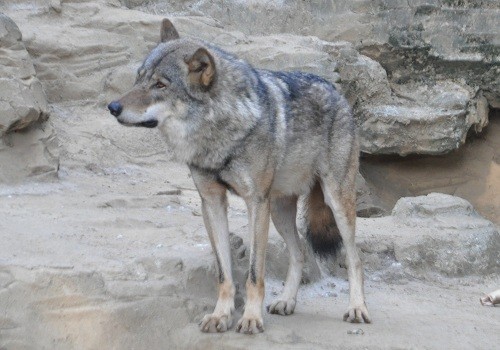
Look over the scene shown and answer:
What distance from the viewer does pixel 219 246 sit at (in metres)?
4.33

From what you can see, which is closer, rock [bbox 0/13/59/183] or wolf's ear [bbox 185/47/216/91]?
wolf's ear [bbox 185/47/216/91]

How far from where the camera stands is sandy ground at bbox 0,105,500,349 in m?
3.95

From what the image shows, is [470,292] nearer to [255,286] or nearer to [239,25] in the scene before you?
[255,286]

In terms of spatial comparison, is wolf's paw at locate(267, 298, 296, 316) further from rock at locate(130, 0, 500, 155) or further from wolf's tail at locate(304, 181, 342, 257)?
rock at locate(130, 0, 500, 155)

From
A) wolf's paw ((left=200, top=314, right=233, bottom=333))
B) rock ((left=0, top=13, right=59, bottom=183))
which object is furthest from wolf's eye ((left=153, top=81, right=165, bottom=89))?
rock ((left=0, top=13, right=59, bottom=183))

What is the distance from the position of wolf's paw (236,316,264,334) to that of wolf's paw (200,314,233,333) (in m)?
0.06

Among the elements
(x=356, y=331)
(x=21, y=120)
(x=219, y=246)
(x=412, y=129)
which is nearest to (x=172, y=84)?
(x=219, y=246)

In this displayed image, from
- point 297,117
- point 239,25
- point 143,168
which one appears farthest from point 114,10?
point 297,117

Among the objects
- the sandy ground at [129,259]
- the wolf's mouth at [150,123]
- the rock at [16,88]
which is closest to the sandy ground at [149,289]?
the sandy ground at [129,259]

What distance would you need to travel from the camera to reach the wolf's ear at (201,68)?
4121 mm

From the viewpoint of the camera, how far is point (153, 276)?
4250 millimetres

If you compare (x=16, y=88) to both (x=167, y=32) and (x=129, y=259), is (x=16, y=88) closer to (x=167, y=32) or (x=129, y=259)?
(x=167, y=32)

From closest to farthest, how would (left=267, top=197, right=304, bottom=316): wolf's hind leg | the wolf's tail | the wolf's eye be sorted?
the wolf's eye
(left=267, top=197, right=304, bottom=316): wolf's hind leg
the wolf's tail

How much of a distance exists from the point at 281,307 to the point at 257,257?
0.57 metres
